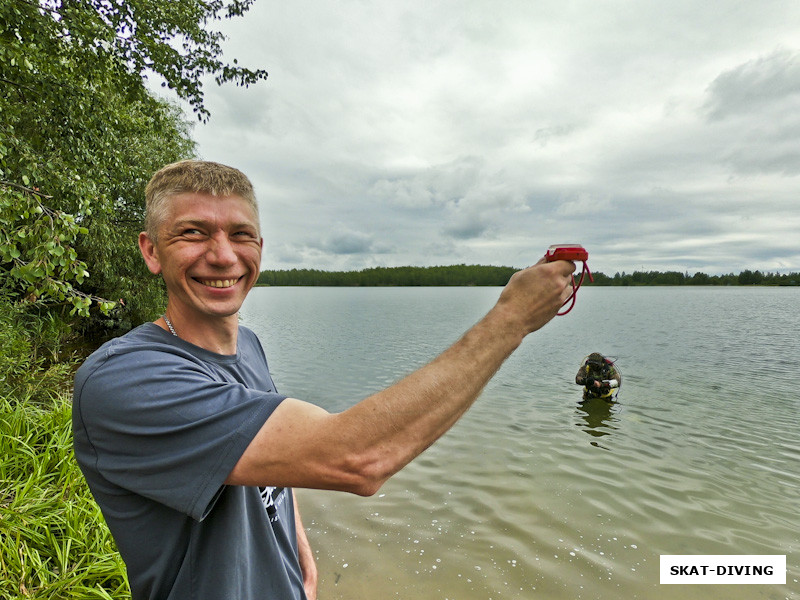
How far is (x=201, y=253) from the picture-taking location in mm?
1870

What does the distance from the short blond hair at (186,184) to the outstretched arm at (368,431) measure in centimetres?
107

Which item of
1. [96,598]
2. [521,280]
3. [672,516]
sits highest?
[521,280]

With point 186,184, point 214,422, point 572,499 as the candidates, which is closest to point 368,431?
point 214,422

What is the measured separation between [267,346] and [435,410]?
2759 centimetres

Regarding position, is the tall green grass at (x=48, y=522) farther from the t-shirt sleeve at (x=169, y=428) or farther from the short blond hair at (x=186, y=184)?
the short blond hair at (x=186, y=184)

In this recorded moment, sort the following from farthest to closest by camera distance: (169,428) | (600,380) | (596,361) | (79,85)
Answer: (596,361) → (600,380) → (79,85) → (169,428)

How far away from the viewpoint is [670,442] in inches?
430

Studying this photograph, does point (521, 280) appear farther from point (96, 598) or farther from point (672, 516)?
point (672, 516)

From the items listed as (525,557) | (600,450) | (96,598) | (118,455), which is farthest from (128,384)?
(600,450)

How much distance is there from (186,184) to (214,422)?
110cm

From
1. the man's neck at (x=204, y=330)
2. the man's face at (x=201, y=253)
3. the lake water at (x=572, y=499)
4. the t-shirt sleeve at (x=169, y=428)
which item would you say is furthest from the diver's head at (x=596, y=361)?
the t-shirt sleeve at (x=169, y=428)

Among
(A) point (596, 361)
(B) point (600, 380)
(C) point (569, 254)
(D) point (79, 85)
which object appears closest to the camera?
(C) point (569, 254)

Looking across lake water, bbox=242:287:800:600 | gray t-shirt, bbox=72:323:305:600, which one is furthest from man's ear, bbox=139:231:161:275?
lake water, bbox=242:287:800:600

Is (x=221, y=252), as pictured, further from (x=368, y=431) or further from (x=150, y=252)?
(x=368, y=431)
